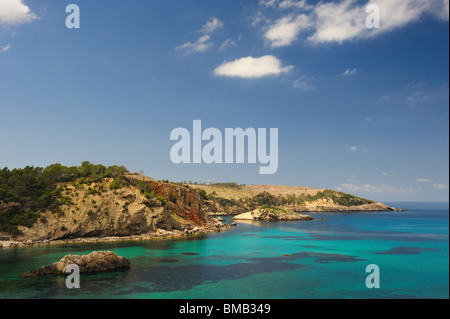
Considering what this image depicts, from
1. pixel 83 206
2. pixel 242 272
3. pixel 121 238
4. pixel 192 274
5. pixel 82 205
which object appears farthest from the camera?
pixel 82 205

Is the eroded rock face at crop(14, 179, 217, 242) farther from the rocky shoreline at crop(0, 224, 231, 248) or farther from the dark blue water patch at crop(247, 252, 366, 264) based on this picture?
the dark blue water patch at crop(247, 252, 366, 264)

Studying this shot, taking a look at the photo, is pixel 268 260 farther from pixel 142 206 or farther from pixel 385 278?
pixel 142 206

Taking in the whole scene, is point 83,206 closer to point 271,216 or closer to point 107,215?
point 107,215

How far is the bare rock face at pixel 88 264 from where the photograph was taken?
1756 inches

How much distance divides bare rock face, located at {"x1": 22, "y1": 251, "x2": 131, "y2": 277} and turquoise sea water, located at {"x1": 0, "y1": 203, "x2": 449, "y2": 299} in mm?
1750

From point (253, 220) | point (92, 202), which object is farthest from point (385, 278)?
point (253, 220)

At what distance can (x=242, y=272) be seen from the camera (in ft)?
164

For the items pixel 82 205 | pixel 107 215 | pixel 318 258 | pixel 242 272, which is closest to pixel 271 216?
pixel 107 215

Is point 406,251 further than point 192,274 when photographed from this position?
Yes

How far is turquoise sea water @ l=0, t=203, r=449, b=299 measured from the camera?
38.5 metres

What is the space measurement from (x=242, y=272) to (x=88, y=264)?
24.2m

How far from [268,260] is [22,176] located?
72462 mm

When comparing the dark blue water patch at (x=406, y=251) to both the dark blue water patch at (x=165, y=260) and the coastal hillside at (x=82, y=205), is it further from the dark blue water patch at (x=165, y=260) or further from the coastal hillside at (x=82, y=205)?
the coastal hillside at (x=82, y=205)
